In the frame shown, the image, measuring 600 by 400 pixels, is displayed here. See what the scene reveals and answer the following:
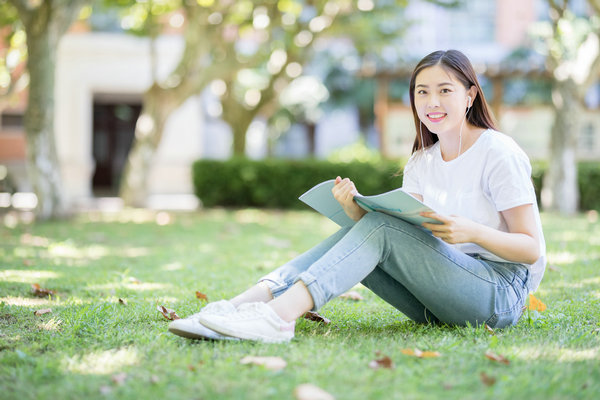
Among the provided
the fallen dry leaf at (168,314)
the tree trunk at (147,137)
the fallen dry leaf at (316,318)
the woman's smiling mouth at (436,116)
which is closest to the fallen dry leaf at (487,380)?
the fallen dry leaf at (316,318)

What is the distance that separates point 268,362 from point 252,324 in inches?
9.9

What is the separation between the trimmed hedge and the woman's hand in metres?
9.36

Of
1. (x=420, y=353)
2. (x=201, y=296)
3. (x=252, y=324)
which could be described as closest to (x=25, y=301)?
(x=201, y=296)

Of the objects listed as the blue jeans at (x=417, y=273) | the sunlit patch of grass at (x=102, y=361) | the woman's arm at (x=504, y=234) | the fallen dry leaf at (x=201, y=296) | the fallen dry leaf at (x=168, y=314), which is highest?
the woman's arm at (x=504, y=234)

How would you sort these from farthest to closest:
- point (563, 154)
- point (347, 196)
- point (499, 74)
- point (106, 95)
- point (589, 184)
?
point (106, 95)
point (499, 74)
point (589, 184)
point (563, 154)
point (347, 196)

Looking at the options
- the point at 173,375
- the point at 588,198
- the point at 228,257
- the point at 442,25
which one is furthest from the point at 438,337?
the point at 442,25

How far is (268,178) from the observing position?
12836 mm

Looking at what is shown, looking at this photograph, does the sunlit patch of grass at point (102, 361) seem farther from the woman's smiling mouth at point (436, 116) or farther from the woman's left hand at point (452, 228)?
the woman's smiling mouth at point (436, 116)

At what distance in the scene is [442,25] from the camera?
865 inches

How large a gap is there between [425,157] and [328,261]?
0.86 metres

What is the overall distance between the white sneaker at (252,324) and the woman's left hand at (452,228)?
2.35 feet

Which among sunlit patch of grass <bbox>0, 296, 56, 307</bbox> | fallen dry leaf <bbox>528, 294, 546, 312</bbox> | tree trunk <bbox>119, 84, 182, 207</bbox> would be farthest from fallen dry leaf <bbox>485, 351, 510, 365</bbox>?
tree trunk <bbox>119, 84, 182, 207</bbox>

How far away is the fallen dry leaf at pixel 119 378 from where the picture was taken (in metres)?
2.22

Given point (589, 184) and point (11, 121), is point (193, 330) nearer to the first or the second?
point (589, 184)
